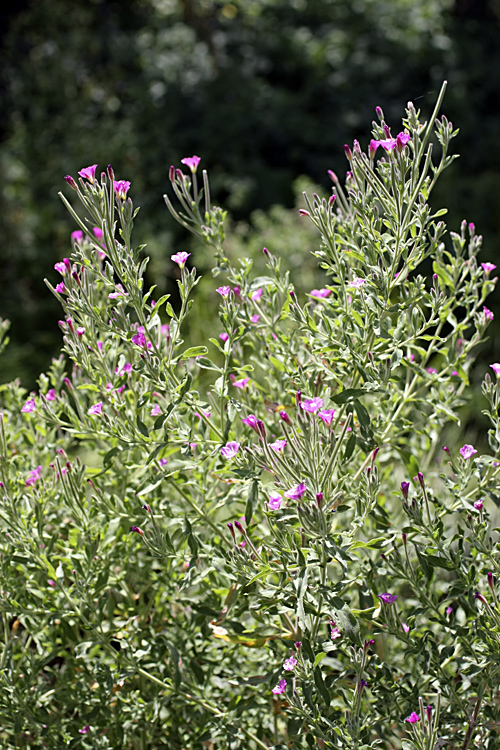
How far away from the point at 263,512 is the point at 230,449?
0.41 feet

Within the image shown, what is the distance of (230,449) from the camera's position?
125cm

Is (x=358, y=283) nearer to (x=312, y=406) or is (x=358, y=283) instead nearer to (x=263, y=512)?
(x=312, y=406)

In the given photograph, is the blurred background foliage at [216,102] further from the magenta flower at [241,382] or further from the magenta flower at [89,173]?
the magenta flower at [89,173]

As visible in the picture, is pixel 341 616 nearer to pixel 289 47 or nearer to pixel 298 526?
pixel 298 526

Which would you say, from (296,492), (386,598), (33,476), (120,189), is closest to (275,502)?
(296,492)

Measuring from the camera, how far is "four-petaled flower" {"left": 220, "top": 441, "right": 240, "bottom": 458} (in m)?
1.23

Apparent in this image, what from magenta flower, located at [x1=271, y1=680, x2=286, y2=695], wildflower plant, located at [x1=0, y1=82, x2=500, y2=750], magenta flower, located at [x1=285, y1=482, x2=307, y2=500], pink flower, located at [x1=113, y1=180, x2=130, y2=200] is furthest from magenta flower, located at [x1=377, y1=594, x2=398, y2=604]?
pink flower, located at [x1=113, y1=180, x2=130, y2=200]

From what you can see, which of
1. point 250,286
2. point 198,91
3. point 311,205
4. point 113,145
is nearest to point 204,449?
point 250,286

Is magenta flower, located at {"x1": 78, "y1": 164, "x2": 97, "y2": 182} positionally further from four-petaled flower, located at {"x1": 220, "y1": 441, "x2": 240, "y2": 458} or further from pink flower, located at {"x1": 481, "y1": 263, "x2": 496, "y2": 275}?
pink flower, located at {"x1": 481, "y1": 263, "x2": 496, "y2": 275}

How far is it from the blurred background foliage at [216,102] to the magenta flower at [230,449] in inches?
159

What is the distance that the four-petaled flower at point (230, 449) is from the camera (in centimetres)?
123

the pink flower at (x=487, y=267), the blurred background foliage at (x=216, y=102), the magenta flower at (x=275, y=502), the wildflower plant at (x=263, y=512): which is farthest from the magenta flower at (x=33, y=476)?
the blurred background foliage at (x=216, y=102)

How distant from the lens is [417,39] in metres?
6.82

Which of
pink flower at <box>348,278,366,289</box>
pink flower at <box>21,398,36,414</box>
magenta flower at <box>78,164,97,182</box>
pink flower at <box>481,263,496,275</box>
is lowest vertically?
pink flower at <box>21,398,36,414</box>
